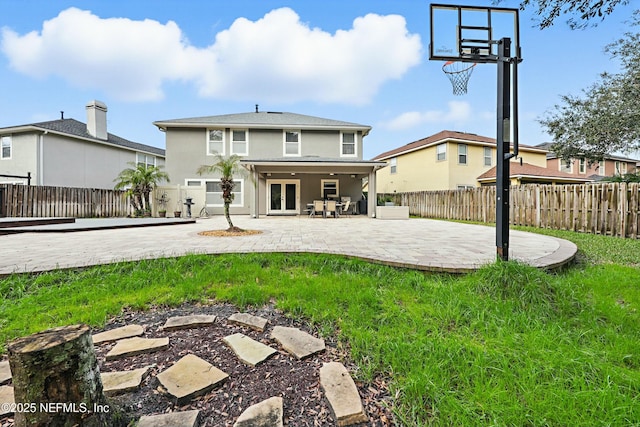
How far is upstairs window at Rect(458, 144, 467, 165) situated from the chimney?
2255 centimetres

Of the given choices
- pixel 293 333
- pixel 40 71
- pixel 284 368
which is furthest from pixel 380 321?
pixel 40 71

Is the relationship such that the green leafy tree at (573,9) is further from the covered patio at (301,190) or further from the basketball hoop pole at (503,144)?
the covered patio at (301,190)

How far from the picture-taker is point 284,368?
6.35 ft

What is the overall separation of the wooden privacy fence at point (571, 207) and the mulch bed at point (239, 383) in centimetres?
898

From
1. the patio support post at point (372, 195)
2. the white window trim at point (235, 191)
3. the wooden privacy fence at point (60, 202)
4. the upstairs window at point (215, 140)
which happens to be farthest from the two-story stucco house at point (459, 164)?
the wooden privacy fence at point (60, 202)

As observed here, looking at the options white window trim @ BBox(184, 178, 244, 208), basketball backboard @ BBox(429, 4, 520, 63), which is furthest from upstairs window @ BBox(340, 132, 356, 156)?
basketball backboard @ BBox(429, 4, 520, 63)

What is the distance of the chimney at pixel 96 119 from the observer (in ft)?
57.7

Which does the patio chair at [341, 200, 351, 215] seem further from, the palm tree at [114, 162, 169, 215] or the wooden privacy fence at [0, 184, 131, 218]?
the wooden privacy fence at [0, 184, 131, 218]

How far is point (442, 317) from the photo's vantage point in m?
2.57

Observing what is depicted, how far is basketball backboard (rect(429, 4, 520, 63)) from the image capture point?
3.72 m

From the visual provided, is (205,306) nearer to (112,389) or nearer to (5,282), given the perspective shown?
(112,389)

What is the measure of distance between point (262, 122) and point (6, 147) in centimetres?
1352

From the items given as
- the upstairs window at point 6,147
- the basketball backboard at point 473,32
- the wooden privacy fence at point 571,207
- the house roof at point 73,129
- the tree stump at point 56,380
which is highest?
the house roof at point 73,129

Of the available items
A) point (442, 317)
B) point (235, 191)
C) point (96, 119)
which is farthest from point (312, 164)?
point (96, 119)
